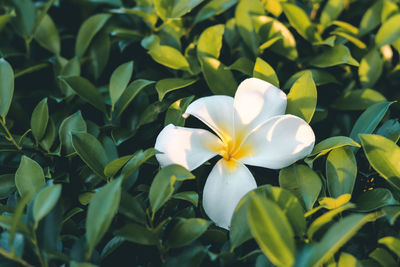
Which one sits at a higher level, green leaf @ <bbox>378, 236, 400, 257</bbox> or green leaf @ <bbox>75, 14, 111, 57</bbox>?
green leaf @ <bbox>75, 14, 111, 57</bbox>

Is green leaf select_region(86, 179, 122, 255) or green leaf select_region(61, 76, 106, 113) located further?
green leaf select_region(61, 76, 106, 113)

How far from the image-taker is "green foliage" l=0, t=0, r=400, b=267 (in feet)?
2.23

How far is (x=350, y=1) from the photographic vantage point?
4.17 ft

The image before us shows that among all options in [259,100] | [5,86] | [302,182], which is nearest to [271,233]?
[302,182]

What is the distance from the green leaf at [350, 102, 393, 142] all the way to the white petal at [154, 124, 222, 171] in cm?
32

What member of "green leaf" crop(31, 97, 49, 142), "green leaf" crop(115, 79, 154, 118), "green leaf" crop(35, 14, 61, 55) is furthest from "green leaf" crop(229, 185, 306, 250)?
"green leaf" crop(35, 14, 61, 55)

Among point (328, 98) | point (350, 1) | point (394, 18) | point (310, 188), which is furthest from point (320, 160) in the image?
point (350, 1)

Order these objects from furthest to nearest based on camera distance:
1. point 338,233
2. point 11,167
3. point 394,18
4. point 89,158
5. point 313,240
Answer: point 394,18, point 11,167, point 89,158, point 313,240, point 338,233

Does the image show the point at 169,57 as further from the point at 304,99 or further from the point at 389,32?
the point at 389,32

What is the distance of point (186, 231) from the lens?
71 cm

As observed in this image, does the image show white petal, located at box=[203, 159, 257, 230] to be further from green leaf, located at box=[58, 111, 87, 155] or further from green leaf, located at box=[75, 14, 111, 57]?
green leaf, located at box=[75, 14, 111, 57]

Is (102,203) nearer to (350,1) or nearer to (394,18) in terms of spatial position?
(394,18)

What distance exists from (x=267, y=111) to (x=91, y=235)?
1.35 feet

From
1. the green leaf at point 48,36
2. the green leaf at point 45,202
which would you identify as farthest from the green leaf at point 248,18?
the green leaf at point 45,202
